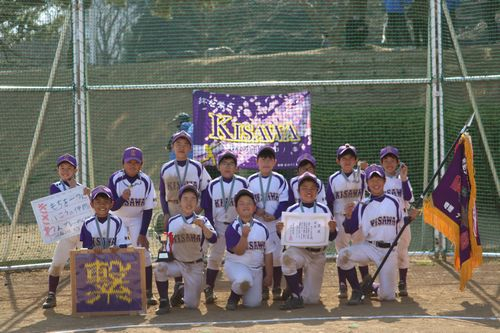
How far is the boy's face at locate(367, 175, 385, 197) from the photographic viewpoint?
9.30 m

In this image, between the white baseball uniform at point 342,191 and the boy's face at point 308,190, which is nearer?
the boy's face at point 308,190

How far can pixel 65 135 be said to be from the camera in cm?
1745

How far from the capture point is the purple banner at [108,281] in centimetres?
880

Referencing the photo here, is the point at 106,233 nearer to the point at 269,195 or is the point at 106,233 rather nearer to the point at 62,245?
the point at 62,245

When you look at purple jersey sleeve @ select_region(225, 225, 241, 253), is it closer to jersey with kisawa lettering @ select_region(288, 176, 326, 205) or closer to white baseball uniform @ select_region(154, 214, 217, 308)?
white baseball uniform @ select_region(154, 214, 217, 308)

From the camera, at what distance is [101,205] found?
29.6ft

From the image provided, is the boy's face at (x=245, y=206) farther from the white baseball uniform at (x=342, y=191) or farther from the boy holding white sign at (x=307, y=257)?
the white baseball uniform at (x=342, y=191)

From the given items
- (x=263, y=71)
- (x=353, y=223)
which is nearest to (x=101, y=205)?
(x=353, y=223)

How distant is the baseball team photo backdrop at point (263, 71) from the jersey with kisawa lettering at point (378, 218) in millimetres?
2167

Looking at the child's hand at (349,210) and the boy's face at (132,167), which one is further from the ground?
the boy's face at (132,167)

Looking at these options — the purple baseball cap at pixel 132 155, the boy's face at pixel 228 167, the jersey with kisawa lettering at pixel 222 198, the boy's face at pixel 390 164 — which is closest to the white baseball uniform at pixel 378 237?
the boy's face at pixel 390 164

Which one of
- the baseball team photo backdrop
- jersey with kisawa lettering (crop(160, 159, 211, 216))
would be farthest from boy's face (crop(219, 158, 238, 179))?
the baseball team photo backdrop

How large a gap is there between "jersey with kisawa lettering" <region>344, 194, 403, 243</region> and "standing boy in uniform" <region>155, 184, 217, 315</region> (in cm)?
161

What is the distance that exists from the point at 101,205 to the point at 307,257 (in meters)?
2.26
